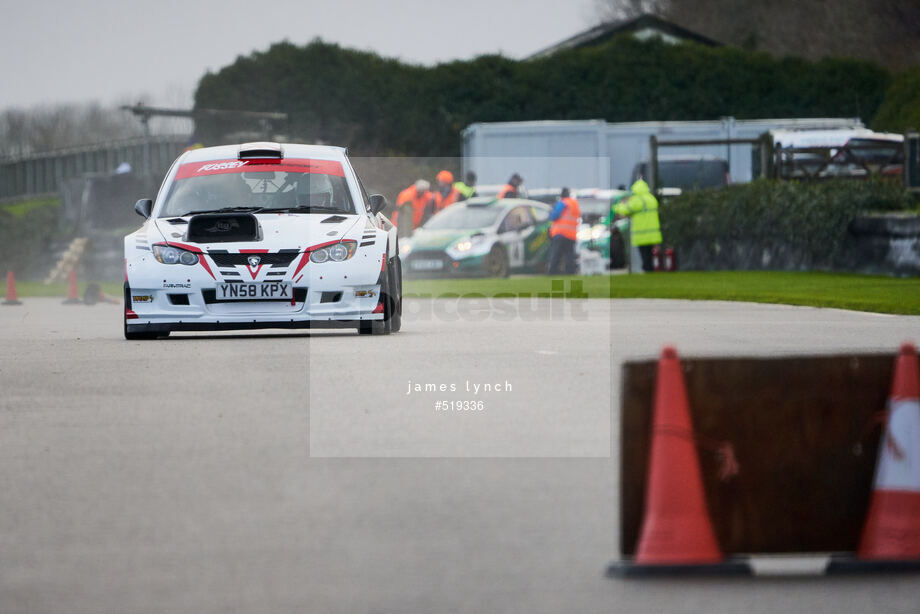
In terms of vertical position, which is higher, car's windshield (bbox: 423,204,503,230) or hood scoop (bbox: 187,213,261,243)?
hood scoop (bbox: 187,213,261,243)

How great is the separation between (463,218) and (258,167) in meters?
14.8

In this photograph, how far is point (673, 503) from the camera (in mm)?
5320

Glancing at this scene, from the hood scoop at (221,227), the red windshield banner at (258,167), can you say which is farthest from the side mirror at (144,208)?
the hood scoop at (221,227)

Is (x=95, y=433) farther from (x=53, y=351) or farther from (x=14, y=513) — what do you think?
(x=53, y=351)

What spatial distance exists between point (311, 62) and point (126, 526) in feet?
163

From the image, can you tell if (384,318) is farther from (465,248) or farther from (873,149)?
(873,149)

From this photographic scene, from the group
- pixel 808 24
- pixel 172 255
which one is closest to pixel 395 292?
pixel 172 255

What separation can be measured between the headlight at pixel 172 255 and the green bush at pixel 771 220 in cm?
1338

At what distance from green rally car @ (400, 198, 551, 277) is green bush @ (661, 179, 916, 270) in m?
2.29

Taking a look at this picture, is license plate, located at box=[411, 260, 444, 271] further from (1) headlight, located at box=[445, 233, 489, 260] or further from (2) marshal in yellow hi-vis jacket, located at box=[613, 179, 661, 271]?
(2) marshal in yellow hi-vis jacket, located at box=[613, 179, 661, 271]

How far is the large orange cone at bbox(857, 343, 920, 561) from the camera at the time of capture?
546 centimetres

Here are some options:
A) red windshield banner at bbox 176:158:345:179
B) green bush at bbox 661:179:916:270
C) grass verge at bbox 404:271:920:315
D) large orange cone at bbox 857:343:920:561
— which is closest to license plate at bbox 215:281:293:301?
red windshield banner at bbox 176:158:345:179

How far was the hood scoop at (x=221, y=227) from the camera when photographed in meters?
13.6

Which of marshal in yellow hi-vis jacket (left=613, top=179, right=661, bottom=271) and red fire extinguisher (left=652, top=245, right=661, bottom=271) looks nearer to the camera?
marshal in yellow hi-vis jacket (left=613, top=179, right=661, bottom=271)
